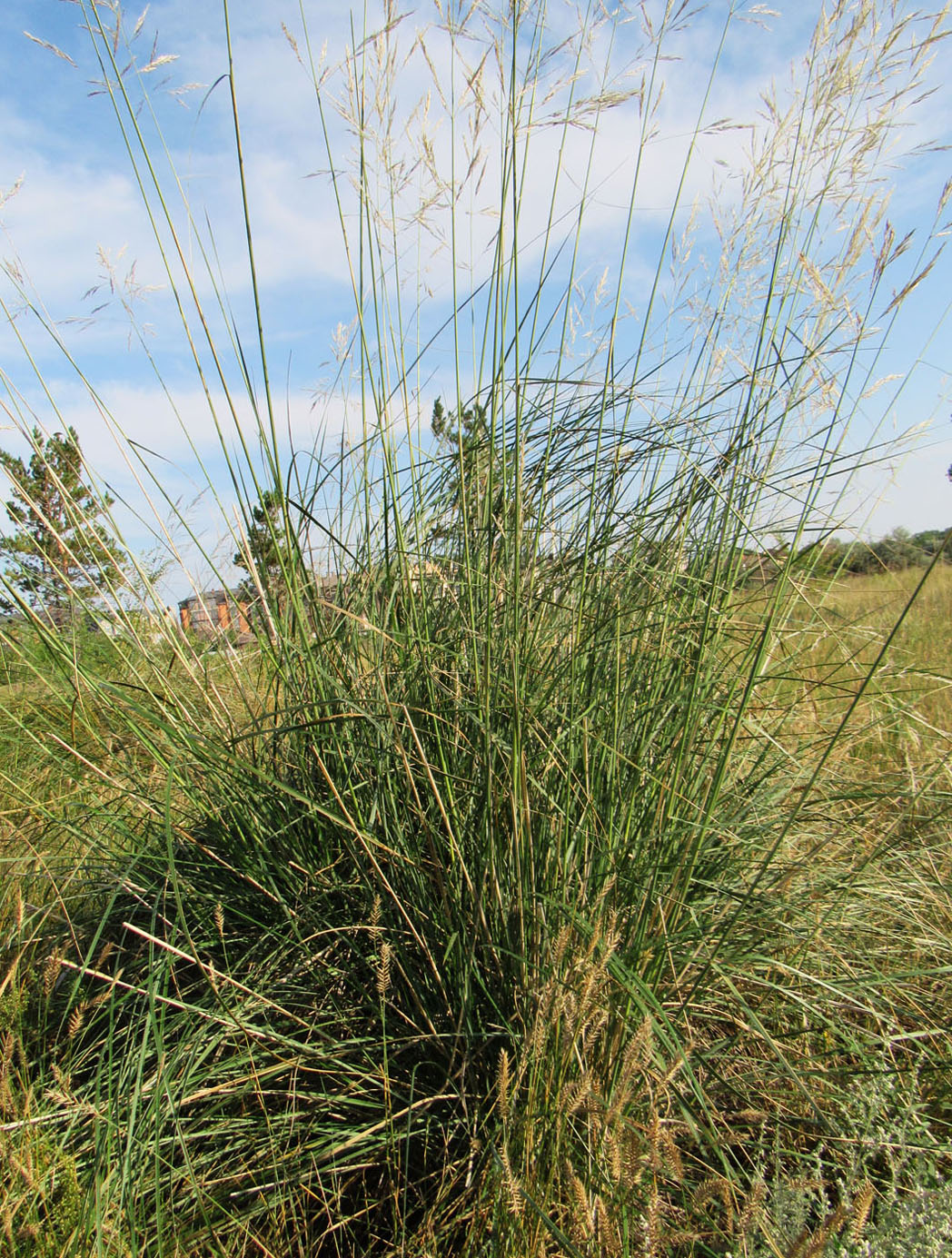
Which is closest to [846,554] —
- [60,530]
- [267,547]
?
[267,547]

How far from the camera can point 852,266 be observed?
64.9 inches

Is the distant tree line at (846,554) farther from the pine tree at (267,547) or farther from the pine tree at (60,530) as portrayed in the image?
the pine tree at (60,530)

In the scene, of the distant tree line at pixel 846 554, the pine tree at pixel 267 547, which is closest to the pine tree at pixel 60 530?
the pine tree at pixel 267 547

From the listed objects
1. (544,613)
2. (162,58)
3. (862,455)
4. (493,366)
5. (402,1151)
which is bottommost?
(402,1151)

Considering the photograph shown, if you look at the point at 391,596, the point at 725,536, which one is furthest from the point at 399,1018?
the point at 725,536

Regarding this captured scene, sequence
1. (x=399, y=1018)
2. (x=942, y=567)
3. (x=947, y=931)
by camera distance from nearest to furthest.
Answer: (x=399, y=1018)
(x=947, y=931)
(x=942, y=567)

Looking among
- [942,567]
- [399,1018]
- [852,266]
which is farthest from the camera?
[942,567]

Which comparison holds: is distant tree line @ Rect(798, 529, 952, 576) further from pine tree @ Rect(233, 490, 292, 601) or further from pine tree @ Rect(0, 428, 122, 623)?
pine tree @ Rect(0, 428, 122, 623)

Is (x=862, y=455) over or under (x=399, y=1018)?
over

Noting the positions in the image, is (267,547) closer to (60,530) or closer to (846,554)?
(60,530)

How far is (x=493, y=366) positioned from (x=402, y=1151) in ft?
4.71

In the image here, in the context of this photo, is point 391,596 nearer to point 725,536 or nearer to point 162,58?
point 725,536

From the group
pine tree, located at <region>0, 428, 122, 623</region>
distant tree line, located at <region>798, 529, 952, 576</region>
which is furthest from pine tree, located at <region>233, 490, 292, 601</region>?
distant tree line, located at <region>798, 529, 952, 576</region>

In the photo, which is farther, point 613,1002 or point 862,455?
point 862,455
